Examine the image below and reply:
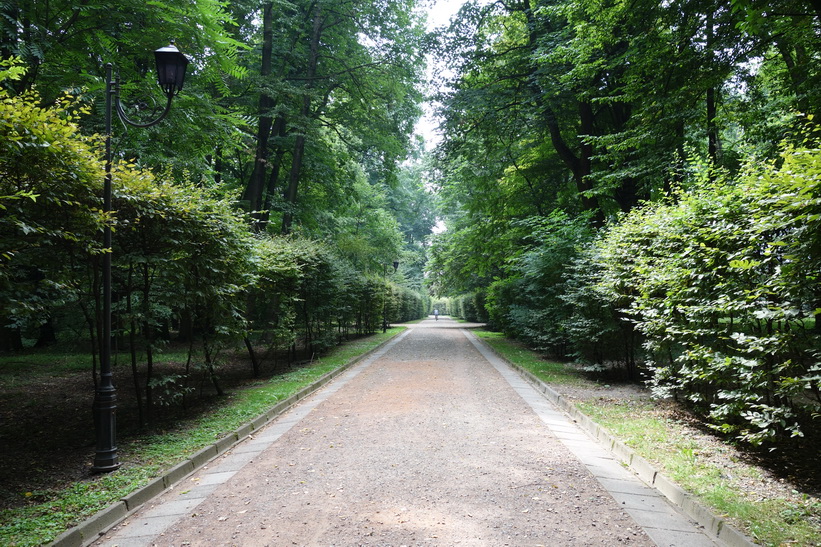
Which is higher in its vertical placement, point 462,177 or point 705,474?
point 462,177

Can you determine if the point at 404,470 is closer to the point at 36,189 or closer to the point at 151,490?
the point at 151,490

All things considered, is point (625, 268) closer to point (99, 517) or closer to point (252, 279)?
point (252, 279)

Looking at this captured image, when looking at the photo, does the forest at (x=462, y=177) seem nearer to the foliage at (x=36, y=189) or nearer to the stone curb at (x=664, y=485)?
the foliage at (x=36, y=189)

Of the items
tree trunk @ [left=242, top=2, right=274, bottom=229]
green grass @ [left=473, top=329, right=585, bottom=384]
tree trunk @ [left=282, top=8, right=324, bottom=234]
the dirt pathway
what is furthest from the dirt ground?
tree trunk @ [left=282, top=8, right=324, bottom=234]

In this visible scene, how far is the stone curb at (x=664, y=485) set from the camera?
3.36 metres

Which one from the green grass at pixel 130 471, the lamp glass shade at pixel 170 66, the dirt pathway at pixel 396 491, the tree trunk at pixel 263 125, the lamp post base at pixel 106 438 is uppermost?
the tree trunk at pixel 263 125

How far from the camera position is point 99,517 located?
3.70 metres

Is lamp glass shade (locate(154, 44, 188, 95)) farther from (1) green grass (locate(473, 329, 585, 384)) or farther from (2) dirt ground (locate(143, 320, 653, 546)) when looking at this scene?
(1) green grass (locate(473, 329, 585, 384))

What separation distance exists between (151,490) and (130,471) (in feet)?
1.97

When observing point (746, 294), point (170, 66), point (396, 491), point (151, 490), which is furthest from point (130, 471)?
point (746, 294)

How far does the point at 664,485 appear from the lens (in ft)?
14.2

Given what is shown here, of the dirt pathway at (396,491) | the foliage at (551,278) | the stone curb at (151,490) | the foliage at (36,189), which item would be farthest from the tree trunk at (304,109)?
the foliage at (36,189)

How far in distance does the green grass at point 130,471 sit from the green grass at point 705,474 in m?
5.11

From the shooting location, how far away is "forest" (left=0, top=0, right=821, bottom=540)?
4.48 metres
